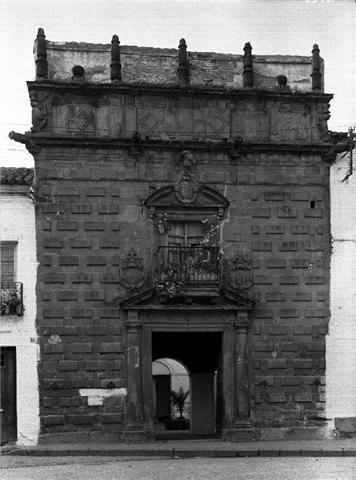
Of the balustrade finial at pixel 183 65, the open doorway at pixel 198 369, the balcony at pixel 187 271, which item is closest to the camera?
the balcony at pixel 187 271

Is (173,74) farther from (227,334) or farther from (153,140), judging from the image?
(227,334)

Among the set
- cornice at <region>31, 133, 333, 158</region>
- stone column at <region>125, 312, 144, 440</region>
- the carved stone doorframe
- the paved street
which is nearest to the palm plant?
the carved stone doorframe

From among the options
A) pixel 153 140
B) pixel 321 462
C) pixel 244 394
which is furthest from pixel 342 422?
pixel 153 140

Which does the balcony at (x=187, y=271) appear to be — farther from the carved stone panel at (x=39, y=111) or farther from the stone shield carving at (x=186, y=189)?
the carved stone panel at (x=39, y=111)

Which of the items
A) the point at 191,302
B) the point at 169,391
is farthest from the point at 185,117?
the point at 169,391

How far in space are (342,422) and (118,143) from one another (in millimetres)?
8288

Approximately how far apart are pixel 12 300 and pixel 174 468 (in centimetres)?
641

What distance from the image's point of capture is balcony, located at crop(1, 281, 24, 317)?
22500 mm

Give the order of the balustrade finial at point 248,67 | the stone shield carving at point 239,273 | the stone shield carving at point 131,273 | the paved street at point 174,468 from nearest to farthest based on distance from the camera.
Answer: the paved street at point 174,468, the stone shield carving at point 131,273, the stone shield carving at point 239,273, the balustrade finial at point 248,67

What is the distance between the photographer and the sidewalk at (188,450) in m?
20.8

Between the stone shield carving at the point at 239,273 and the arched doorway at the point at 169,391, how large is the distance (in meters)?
13.6

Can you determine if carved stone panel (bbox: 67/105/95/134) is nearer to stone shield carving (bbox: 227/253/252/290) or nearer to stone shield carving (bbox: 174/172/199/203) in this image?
stone shield carving (bbox: 174/172/199/203)

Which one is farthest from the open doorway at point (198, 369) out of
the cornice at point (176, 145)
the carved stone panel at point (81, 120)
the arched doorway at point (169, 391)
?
the arched doorway at point (169, 391)

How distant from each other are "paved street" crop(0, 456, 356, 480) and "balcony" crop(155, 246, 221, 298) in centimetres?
416
